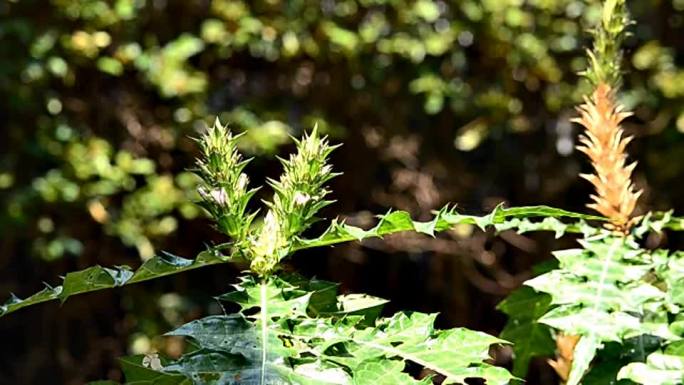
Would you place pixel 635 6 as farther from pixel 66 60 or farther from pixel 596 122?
pixel 596 122

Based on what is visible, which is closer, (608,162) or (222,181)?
(222,181)

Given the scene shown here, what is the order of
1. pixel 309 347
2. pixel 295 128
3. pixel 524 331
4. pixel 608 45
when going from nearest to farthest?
pixel 309 347 < pixel 608 45 < pixel 524 331 < pixel 295 128

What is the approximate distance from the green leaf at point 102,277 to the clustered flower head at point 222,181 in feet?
0.12

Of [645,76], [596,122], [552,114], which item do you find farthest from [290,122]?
[596,122]

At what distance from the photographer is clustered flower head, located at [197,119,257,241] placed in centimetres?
84

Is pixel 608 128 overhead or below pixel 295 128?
below

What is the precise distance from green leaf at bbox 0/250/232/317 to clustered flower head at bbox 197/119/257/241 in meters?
0.04

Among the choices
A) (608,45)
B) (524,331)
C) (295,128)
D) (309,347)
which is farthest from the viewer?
(295,128)

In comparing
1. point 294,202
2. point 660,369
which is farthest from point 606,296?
point 294,202

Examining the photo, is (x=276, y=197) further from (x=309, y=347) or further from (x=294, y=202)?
(x=309, y=347)

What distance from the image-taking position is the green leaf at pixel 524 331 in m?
1.16

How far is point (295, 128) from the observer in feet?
12.7

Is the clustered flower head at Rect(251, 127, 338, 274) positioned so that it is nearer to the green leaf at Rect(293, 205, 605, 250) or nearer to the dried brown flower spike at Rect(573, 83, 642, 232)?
the green leaf at Rect(293, 205, 605, 250)

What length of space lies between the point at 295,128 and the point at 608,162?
2909 mm
